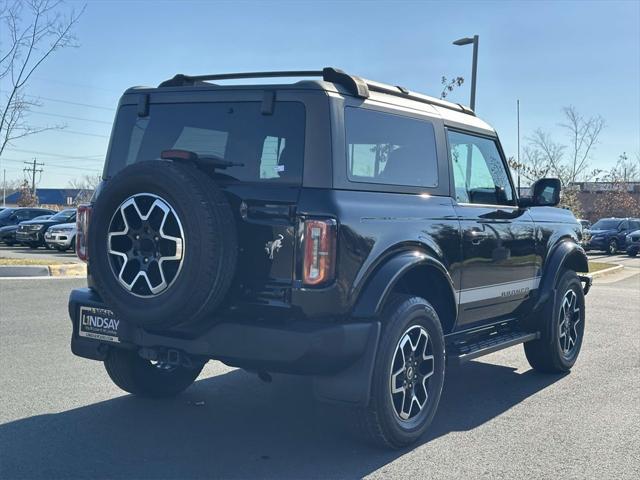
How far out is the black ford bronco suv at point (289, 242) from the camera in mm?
3635

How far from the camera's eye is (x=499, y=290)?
17.5ft

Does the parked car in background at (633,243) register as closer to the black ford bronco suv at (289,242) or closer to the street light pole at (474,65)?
the street light pole at (474,65)

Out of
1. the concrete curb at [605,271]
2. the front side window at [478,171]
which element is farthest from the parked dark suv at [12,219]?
the front side window at [478,171]

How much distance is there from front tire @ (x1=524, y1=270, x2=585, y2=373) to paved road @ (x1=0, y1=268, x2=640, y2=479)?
138mm

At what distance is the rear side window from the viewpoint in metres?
4.06

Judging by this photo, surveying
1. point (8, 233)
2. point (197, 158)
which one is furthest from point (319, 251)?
point (8, 233)

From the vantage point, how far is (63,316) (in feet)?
27.8

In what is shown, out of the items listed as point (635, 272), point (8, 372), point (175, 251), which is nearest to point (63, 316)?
point (8, 372)

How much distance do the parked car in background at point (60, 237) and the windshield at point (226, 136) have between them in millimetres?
16511

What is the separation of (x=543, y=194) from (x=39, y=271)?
35.1 feet

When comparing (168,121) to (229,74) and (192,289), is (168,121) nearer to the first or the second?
(229,74)

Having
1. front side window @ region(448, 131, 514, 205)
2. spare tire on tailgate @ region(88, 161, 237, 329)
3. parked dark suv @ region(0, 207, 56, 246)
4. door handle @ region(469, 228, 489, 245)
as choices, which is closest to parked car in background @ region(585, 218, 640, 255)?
parked dark suv @ region(0, 207, 56, 246)

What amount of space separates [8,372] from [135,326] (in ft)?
7.73

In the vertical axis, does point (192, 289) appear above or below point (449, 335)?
above
